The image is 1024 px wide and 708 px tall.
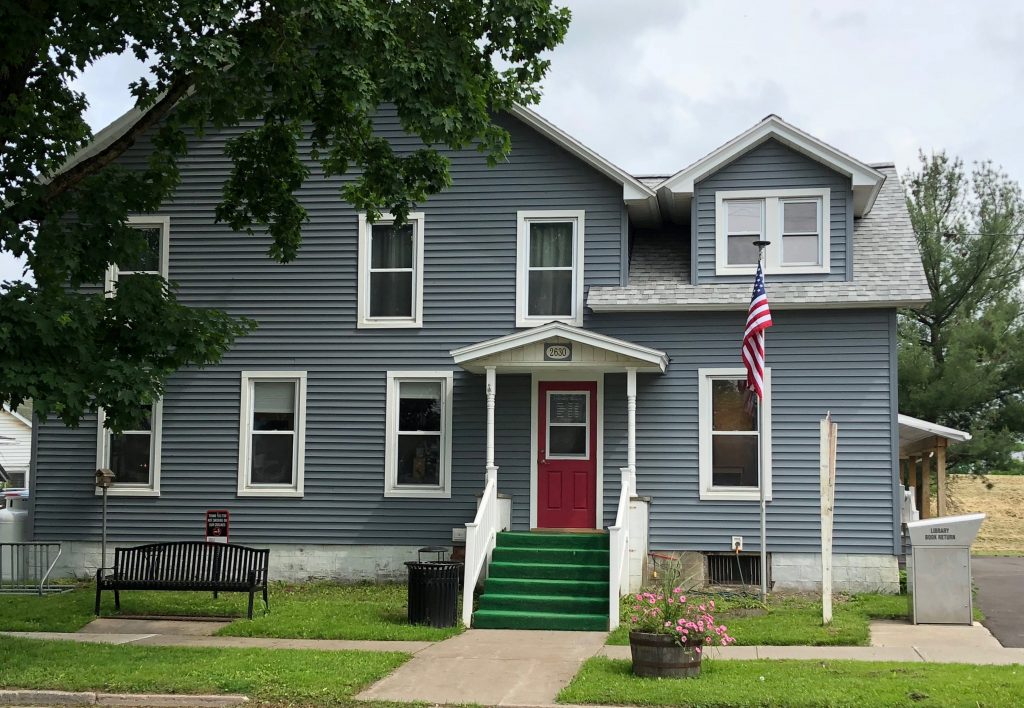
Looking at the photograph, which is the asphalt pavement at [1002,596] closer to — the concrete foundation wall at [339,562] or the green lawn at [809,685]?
the green lawn at [809,685]

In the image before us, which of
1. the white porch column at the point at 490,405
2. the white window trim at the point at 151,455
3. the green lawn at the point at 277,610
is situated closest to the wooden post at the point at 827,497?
the green lawn at the point at 277,610

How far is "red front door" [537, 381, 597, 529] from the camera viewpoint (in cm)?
1819

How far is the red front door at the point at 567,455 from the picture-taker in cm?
1819

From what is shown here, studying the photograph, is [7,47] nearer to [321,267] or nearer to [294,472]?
[321,267]

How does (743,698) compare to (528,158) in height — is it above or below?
below

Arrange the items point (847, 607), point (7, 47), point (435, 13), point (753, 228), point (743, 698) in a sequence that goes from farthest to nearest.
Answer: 1. point (753, 228)
2. point (847, 607)
3. point (435, 13)
4. point (7, 47)
5. point (743, 698)

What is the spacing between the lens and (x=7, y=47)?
512 inches

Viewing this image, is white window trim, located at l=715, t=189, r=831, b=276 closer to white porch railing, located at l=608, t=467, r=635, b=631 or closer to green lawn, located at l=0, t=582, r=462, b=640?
white porch railing, located at l=608, t=467, r=635, b=631

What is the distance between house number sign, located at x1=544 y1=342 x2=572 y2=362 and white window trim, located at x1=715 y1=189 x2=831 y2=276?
2799mm

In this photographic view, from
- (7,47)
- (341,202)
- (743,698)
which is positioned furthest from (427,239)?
(743,698)

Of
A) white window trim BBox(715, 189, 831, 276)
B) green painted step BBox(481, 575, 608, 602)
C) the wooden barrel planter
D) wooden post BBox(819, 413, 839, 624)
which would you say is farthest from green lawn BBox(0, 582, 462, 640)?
white window trim BBox(715, 189, 831, 276)

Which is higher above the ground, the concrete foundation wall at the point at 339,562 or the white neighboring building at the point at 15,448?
the white neighboring building at the point at 15,448

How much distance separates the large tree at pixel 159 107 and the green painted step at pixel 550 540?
4861 mm

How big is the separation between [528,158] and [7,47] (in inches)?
324
